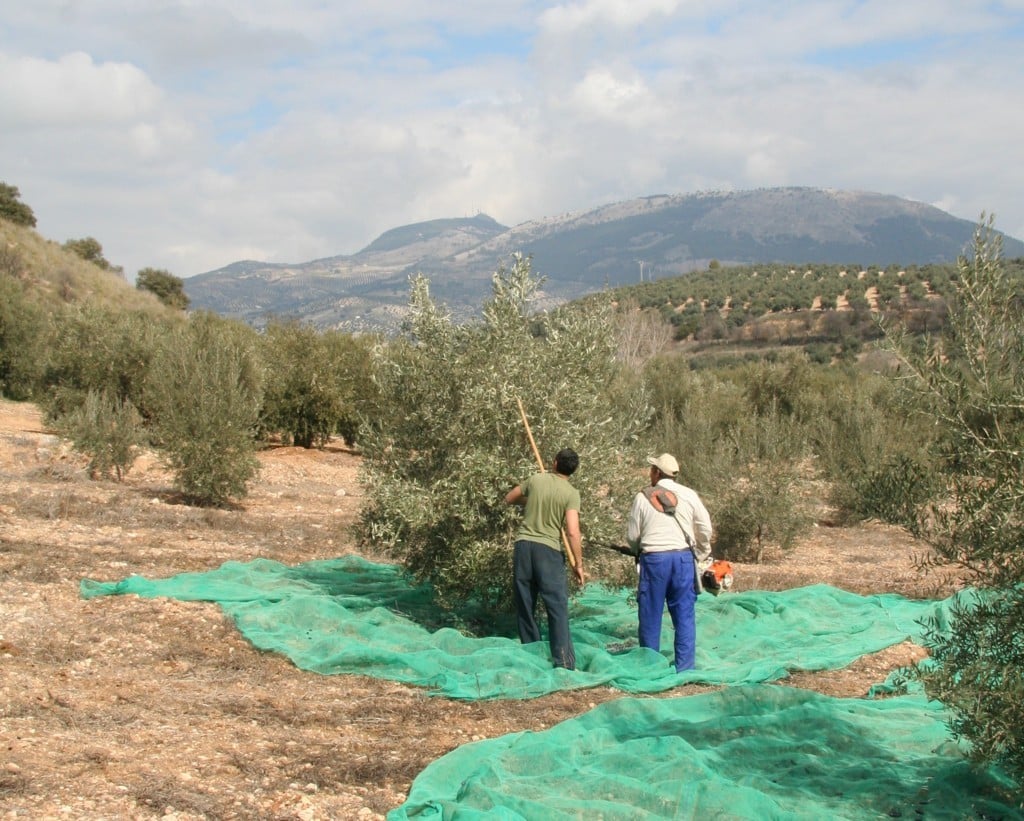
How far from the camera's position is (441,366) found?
9.20 meters

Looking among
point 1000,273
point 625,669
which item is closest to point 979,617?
point 1000,273

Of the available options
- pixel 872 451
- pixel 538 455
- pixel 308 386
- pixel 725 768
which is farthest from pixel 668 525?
pixel 308 386

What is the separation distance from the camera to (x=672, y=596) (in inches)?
319

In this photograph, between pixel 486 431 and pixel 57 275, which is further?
pixel 57 275

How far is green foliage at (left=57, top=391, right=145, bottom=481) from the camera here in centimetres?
1658

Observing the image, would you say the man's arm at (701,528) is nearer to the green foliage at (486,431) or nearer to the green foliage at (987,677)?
the green foliage at (486,431)

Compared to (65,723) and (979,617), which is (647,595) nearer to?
(979,617)

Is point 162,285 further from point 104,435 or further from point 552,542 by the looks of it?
point 552,542

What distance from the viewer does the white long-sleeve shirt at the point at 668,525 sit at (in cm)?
796

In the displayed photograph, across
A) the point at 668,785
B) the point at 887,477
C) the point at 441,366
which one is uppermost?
the point at 441,366

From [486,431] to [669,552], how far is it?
197 cm

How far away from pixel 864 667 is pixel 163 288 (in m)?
49.9

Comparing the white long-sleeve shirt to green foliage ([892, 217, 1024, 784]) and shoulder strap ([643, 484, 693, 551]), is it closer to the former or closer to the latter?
shoulder strap ([643, 484, 693, 551])

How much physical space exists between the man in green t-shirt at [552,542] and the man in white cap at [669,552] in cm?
54
